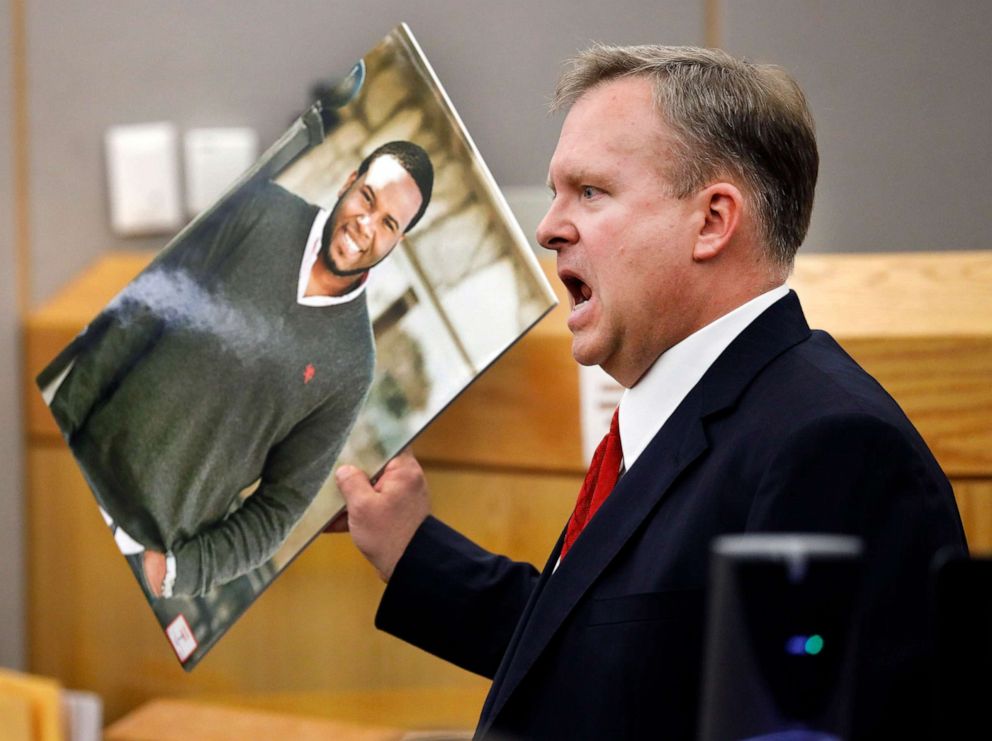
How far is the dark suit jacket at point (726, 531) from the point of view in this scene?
0.87m

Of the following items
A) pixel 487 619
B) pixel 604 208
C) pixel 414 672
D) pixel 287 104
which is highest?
pixel 287 104

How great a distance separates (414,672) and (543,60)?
99 cm

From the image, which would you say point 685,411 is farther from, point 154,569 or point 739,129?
point 154,569

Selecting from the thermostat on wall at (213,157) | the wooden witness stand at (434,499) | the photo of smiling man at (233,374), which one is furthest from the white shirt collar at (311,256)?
the thermostat on wall at (213,157)

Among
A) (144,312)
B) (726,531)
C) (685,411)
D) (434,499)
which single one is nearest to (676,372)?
(685,411)

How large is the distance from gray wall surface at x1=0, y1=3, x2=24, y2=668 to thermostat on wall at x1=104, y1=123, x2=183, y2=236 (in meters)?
0.18

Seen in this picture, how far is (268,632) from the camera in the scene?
215 centimetres

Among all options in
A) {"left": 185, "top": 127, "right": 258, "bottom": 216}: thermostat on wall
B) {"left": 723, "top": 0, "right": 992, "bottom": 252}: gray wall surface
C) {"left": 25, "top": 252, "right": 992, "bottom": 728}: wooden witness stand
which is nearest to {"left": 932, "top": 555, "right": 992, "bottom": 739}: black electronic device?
{"left": 25, "top": 252, "right": 992, "bottom": 728}: wooden witness stand

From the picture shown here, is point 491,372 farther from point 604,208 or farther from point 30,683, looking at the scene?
point 30,683

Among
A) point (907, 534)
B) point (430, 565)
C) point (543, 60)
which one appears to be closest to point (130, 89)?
point (543, 60)

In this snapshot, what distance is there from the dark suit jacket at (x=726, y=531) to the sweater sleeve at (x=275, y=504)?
26 centimetres

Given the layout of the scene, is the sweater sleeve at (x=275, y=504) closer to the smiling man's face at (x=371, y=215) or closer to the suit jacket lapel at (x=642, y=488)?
the smiling man's face at (x=371, y=215)

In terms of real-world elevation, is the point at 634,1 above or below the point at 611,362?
above

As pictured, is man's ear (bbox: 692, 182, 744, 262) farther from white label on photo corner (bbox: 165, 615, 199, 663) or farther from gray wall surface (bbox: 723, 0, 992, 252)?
gray wall surface (bbox: 723, 0, 992, 252)
